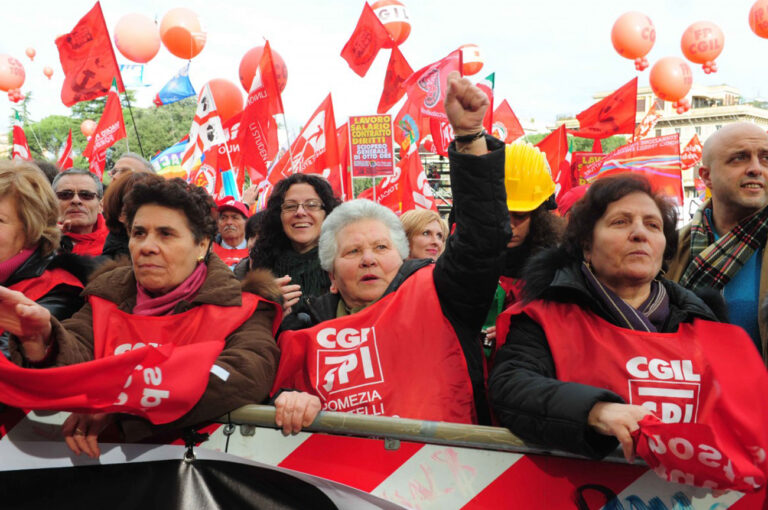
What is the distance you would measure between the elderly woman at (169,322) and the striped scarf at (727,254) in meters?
1.79

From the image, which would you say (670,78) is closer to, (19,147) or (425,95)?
(425,95)

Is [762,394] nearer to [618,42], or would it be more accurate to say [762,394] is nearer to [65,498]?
[65,498]

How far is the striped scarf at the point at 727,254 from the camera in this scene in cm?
292

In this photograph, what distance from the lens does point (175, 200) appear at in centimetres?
258

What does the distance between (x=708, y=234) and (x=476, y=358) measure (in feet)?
4.85

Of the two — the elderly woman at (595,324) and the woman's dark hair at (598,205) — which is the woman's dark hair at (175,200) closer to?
the elderly woman at (595,324)

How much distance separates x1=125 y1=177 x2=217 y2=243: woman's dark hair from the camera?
2.56m

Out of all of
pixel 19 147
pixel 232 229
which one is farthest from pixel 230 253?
pixel 19 147

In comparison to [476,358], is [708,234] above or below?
above

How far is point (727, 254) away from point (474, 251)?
142cm

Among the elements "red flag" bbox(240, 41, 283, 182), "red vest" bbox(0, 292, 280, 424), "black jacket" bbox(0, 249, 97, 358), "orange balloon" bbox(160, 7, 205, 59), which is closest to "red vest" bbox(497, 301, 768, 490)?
"red vest" bbox(0, 292, 280, 424)

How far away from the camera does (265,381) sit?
7.12ft

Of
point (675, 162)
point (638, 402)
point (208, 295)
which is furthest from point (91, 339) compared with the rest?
point (675, 162)

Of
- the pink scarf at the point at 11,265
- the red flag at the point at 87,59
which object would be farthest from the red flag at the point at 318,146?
the pink scarf at the point at 11,265
